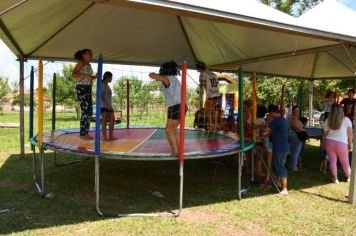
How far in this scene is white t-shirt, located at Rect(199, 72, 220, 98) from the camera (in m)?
7.48

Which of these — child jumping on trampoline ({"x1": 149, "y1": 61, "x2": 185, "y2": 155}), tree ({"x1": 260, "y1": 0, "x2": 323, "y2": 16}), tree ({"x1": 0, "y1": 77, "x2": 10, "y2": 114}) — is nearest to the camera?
child jumping on trampoline ({"x1": 149, "y1": 61, "x2": 185, "y2": 155})

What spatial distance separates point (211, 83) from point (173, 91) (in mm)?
2669

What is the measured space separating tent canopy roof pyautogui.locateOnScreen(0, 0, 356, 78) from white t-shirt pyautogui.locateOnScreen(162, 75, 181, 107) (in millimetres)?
355

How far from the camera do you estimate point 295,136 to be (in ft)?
25.0

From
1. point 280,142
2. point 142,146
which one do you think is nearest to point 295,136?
point 280,142

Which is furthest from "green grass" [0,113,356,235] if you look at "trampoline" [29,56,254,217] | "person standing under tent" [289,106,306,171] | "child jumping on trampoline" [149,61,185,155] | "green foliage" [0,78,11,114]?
"green foliage" [0,78,11,114]

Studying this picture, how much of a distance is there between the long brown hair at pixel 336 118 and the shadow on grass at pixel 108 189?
3.63 ft

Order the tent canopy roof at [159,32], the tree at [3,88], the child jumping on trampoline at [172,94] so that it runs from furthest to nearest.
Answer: the tree at [3,88] → the child jumping on trampoline at [172,94] → the tent canopy roof at [159,32]

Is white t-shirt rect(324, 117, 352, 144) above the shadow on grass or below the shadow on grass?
above

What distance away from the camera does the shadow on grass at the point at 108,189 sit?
462 cm

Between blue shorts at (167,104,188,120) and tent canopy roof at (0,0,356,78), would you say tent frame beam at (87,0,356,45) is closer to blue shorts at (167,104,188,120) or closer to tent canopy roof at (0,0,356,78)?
tent canopy roof at (0,0,356,78)

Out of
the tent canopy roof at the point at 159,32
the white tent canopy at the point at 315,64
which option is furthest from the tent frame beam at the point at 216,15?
the white tent canopy at the point at 315,64

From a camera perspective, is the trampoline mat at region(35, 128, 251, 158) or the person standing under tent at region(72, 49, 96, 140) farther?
the person standing under tent at region(72, 49, 96, 140)

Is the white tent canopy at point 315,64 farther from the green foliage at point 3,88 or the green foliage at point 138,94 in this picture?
the green foliage at point 3,88
